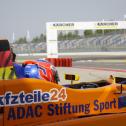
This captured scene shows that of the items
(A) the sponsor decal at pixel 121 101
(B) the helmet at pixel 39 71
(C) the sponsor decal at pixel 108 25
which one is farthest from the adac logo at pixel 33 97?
(C) the sponsor decal at pixel 108 25

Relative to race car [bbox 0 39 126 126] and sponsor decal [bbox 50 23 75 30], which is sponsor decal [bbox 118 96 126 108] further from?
sponsor decal [bbox 50 23 75 30]

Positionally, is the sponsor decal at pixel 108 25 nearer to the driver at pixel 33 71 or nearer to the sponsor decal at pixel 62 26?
the sponsor decal at pixel 62 26

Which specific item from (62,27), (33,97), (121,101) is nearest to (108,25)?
(62,27)

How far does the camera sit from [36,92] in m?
3.69

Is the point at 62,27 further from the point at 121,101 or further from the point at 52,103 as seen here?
the point at 52,103

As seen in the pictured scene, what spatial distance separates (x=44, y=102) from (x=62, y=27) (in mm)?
35130

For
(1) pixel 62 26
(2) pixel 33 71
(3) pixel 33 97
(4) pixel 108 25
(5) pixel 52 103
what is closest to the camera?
(3) pixel 33 97

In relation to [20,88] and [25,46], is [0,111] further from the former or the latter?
[25,46]

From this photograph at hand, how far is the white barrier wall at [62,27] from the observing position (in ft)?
121

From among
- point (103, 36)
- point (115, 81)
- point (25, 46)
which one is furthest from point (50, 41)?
point (115, 81)

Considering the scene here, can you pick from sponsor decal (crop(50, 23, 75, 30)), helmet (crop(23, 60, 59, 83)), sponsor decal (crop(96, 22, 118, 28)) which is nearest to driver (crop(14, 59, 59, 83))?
helmet (crop(23, 60, 59, 83))

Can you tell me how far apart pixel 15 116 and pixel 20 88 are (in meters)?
0.28

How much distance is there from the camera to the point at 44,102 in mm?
3744

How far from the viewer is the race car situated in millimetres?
3580
